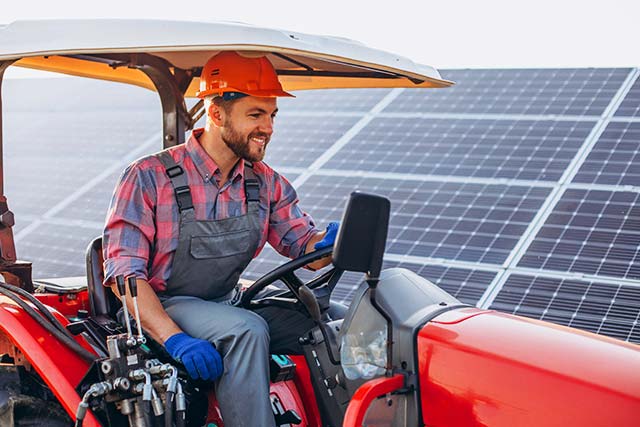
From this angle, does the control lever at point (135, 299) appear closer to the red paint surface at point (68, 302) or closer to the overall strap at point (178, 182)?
the overall strap at point (178, 182)

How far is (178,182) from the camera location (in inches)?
186

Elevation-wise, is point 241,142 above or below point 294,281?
above

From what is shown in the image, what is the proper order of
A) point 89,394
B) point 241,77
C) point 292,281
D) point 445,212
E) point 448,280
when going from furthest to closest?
point 445,212 → point 448,280 → point 241,77 → point 292,281 → point 89,394

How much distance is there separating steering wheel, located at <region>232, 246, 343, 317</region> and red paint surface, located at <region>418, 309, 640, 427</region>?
595 mm

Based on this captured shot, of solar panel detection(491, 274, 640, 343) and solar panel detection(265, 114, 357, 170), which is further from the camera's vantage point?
solar panel detection(265, 114, 357, 170)

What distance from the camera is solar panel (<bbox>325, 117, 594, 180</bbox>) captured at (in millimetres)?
13422

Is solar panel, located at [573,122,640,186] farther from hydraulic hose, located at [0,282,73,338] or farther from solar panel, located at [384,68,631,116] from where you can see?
hydraulic hose, located at [0,282,73,338]

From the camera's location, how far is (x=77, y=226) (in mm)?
14234

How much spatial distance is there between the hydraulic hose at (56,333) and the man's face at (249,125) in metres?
1.08

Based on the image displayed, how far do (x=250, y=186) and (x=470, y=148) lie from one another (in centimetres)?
947

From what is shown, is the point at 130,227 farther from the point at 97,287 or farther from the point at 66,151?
the point at 66,151

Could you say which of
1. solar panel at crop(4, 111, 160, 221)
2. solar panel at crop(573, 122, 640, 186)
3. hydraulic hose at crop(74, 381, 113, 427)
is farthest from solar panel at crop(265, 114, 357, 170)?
hydraulic hose at crop(74, 381, 113, 427)

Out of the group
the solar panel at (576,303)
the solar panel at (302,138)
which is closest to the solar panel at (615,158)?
the solar panel at (576,303)

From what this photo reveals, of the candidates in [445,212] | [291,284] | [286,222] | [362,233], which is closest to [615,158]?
[445,212]
